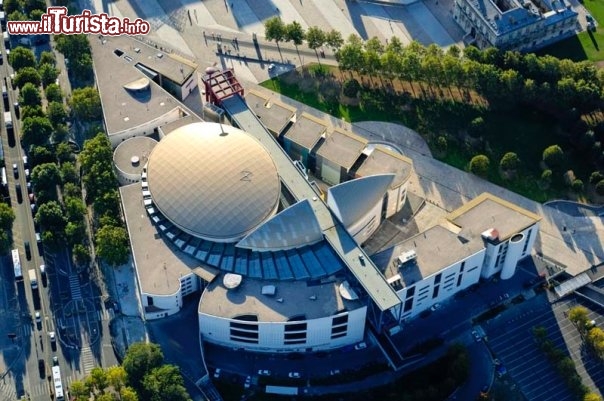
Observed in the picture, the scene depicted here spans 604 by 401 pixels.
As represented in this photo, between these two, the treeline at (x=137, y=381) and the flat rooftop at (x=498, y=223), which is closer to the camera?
the treeline at (x=137, y=381)

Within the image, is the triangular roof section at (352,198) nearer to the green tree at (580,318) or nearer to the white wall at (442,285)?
the white wall at (442,285)

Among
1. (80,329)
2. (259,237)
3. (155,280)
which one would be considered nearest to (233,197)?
(259,237)

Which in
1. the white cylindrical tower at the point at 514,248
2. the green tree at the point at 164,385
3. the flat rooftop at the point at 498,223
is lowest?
the green tree at the point at 164,385

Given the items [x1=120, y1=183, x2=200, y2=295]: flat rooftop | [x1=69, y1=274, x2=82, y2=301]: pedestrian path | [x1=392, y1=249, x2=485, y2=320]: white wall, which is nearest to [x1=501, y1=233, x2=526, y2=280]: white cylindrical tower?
[x1=392, y1=249, x2=485, y2=320]: white wall

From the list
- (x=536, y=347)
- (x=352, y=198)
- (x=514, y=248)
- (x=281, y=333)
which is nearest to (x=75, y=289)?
(x=281, y=333)

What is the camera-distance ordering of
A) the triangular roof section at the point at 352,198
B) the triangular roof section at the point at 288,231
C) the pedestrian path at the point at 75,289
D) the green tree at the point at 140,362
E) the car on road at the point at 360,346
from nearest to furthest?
the green tree at the point at 140,362 < the car on road at the point at 360,346 < the triangular roof section at the point at 288,231 < the triangular roof section at the point at 352,198 < the pedestrian path at the point at 75,289

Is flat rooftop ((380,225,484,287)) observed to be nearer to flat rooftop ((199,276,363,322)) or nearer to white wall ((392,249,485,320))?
white wall ((392,249,485,320))

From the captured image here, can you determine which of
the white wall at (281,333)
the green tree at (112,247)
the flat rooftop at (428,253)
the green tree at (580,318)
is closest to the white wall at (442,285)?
the flat rooftop at (428,253)

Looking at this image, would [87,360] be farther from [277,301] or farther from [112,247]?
[277,301]
